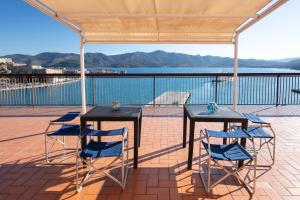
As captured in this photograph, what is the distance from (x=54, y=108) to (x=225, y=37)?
5.50 m

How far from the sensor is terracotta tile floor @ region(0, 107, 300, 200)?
2.84 meters

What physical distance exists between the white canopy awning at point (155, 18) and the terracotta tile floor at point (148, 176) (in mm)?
1949

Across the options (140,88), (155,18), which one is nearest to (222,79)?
(140,88)

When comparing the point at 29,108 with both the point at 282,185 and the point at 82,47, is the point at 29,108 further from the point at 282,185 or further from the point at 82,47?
the point at 282,185

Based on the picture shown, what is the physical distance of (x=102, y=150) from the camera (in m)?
2.96

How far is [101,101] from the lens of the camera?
867 centimetres

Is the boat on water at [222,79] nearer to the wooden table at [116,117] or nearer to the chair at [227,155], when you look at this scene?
the wooden table at [116,117]

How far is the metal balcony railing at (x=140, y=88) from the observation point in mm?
7840

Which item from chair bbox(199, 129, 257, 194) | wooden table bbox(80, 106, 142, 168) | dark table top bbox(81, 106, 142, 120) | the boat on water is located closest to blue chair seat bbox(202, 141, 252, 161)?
chair bbox(199, 129, 257, 194)

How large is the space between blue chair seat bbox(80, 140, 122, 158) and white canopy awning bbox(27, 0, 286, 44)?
6.00 ft

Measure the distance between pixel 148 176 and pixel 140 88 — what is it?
5.60 metres

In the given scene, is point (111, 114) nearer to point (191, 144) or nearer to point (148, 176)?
point (148, 176)

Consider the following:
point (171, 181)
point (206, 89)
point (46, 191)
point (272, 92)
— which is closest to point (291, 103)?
point (272, 92)

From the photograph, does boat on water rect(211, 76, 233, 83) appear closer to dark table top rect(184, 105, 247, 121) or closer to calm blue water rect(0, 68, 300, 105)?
calm blue water rect(0, 68, 300, 105)
